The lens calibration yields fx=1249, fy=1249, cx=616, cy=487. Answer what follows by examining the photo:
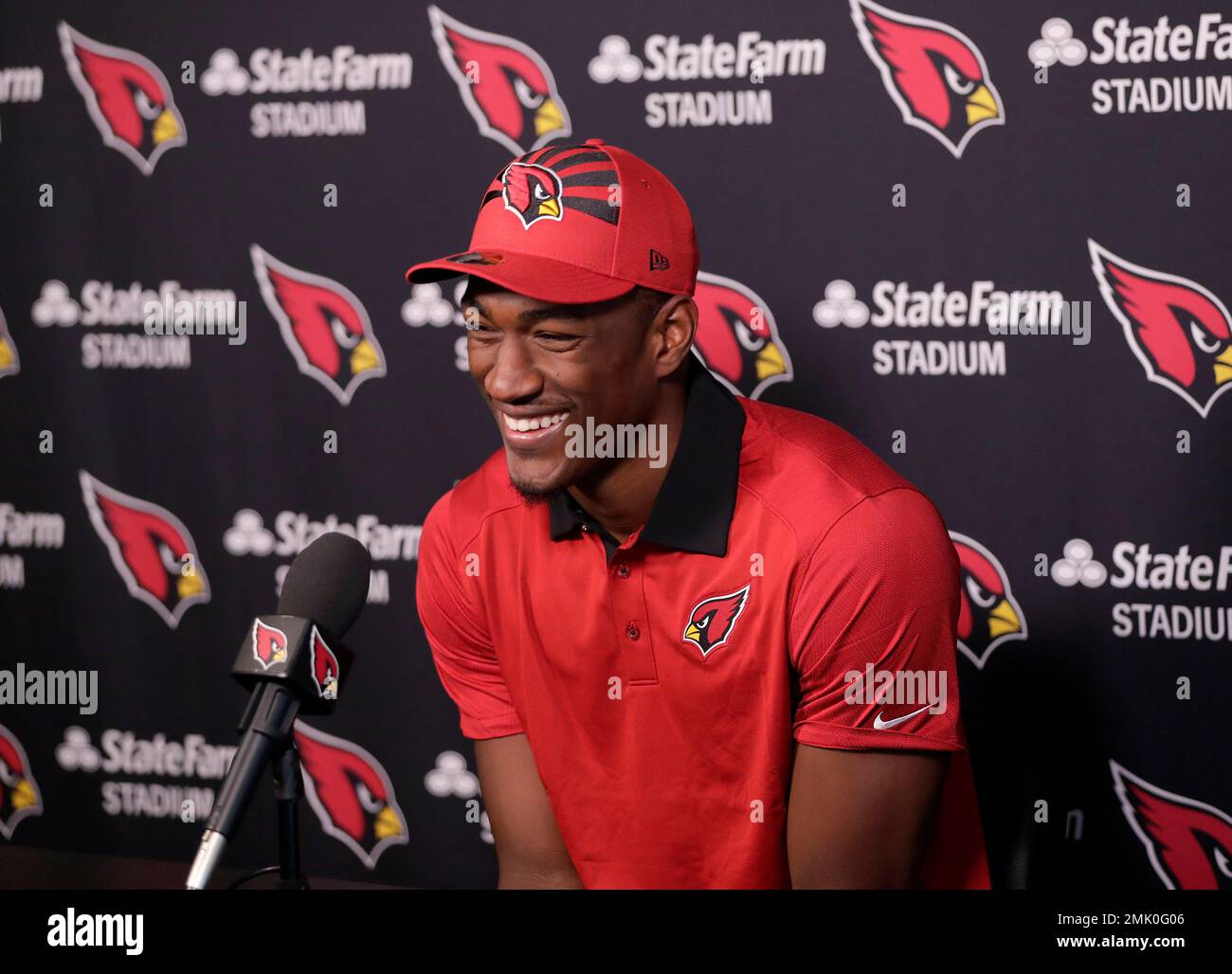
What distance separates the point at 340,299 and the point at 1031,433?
124cm

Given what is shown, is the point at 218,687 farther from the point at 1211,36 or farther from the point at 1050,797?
the point at 1211,36

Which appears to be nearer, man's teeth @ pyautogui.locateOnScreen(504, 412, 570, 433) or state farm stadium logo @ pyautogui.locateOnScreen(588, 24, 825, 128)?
man's teeth @ pyautogui.locateOnScreen(504, 412, 570, 433)

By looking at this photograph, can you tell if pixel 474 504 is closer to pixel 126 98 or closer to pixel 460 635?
pixel 460 635

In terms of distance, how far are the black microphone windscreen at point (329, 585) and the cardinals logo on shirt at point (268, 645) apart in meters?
0.03

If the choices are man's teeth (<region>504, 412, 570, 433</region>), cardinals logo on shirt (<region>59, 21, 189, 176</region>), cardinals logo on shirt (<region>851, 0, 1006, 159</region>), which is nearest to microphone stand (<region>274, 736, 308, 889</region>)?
man's teeth (<region>504, 412, 570, 433</region>)

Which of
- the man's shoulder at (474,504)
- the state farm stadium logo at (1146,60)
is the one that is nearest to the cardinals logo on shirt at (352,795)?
the man's shoulder at (474,504)

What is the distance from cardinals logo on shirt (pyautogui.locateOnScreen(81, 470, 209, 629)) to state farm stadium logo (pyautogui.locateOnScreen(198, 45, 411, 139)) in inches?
30.0

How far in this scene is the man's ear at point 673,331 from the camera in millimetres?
1384

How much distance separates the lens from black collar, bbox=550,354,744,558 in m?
1.38

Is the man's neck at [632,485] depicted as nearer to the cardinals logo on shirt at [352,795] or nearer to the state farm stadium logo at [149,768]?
Result: the cardinals logo on shirt at [352,795]

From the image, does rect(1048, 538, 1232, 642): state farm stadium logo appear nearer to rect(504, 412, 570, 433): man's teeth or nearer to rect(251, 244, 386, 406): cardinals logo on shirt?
rect(504, 412, 570, 433): man's teeth

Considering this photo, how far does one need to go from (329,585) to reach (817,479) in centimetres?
59

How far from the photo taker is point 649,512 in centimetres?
142
